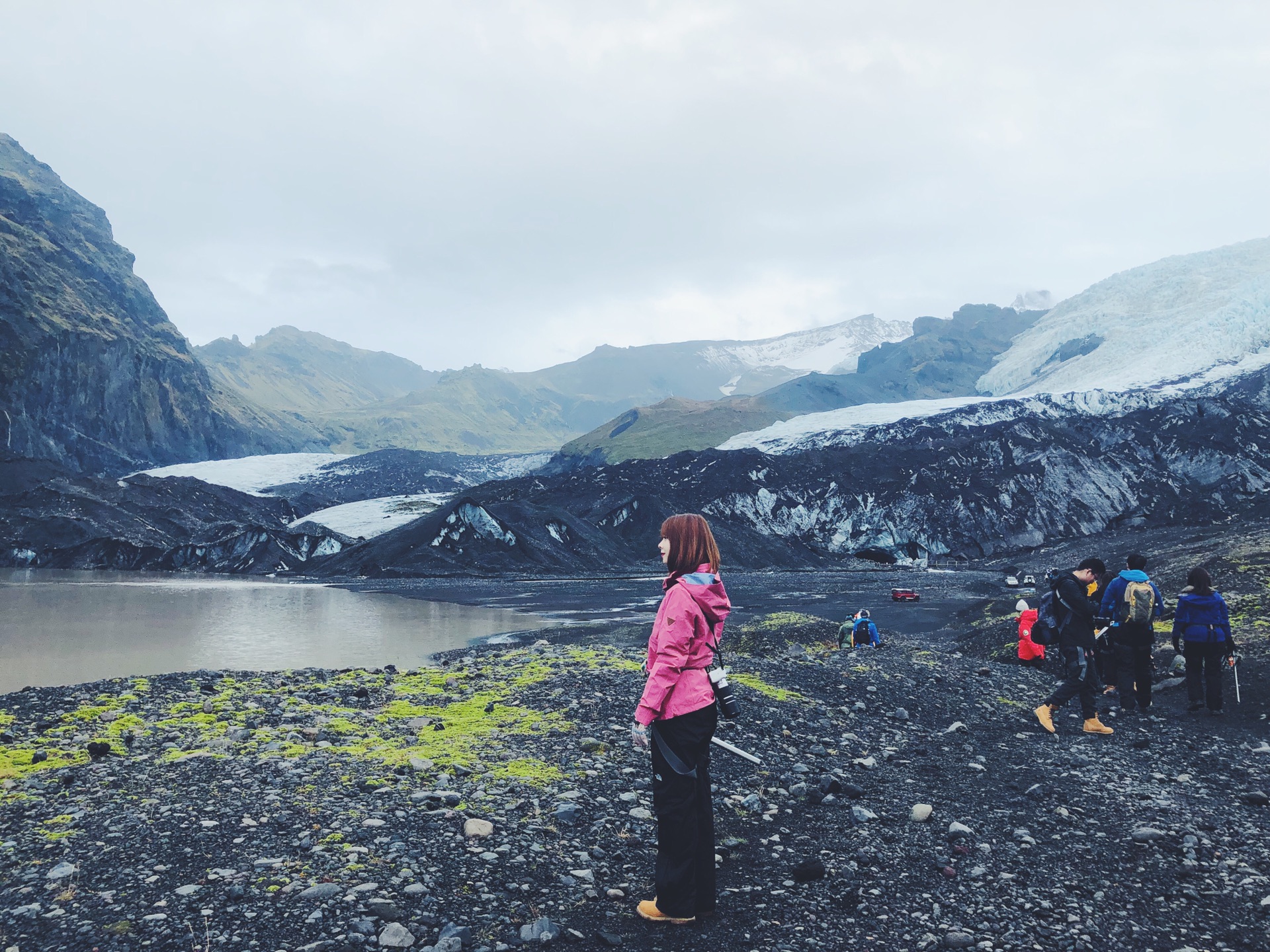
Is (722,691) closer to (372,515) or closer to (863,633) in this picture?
(863,633)

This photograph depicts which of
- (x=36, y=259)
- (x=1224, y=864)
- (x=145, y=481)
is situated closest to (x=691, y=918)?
(x=1224, y=864)

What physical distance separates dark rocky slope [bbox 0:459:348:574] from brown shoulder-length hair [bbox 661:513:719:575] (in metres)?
85.3

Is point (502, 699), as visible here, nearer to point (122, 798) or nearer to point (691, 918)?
point (122, 798)

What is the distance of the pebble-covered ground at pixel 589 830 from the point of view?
5281 mm

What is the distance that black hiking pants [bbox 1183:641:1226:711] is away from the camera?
40.2 ft

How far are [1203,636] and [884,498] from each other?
8690 cm

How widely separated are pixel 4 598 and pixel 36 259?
17063 centimetres

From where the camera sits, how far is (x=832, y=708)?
12773 mm

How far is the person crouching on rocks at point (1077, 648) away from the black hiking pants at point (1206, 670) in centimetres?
222

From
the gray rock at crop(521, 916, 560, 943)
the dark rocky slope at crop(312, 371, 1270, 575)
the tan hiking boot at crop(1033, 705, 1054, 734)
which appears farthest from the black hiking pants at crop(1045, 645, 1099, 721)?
the dark rocky slope at crop(312, 371, 1270, 575)

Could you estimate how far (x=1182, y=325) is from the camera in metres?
175

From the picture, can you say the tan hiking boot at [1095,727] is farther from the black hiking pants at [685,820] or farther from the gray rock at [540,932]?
the gray rock at [540,932]

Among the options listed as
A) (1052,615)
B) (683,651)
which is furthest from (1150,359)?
(683,651)

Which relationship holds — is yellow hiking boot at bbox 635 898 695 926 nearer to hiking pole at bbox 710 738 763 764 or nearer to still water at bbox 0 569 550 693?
hiking pole at bbox 710 738 763 764
